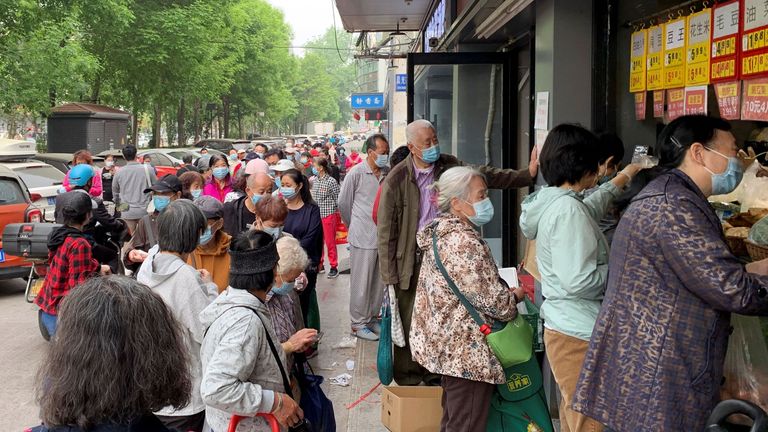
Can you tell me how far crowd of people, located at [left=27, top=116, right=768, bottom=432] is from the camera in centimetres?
215

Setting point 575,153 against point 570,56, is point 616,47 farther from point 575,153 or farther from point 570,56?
point 575,153

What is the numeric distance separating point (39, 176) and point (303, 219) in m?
7.91

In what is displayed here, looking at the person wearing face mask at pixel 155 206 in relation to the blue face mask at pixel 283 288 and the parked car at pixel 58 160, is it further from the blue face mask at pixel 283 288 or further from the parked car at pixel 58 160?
the parked car at pixel 58 160

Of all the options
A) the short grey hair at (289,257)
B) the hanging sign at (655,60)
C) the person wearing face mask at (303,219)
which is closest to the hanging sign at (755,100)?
the hanging sign at (655,60)

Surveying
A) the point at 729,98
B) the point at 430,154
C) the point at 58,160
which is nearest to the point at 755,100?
the point at 729,98

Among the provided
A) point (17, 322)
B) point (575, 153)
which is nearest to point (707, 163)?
point (575, 153)

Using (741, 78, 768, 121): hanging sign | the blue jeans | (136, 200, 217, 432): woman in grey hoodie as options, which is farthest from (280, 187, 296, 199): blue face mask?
(741, 78, 768, 121): hanging sign

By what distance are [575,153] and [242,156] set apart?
17.2 meters

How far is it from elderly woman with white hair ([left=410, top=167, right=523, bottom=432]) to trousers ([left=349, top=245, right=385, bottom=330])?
3.73m

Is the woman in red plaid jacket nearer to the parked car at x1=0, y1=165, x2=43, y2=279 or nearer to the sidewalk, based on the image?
the sidewalk

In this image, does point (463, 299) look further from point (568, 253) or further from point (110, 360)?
point (110, 360)

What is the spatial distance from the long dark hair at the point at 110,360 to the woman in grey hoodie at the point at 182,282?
5.78 ft

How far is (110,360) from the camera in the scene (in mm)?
2051

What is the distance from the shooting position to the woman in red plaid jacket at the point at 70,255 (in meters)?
5.77
